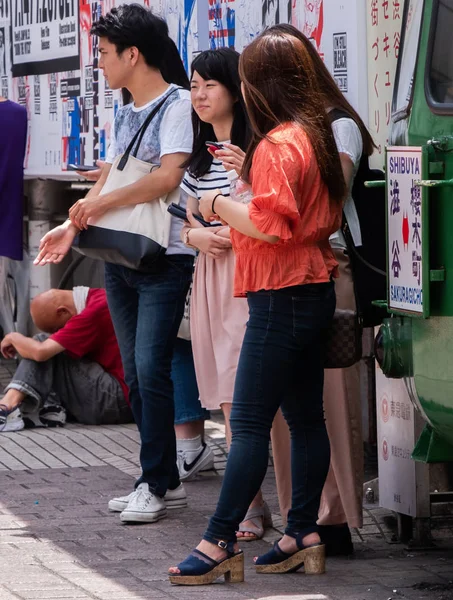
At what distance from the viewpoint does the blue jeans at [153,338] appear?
5.85 m

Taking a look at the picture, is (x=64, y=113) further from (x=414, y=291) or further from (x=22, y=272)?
(x=414, y=291)

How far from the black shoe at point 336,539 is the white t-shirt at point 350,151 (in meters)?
1.06

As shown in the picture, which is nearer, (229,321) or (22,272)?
(229,321)

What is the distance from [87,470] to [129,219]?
1.77 meters

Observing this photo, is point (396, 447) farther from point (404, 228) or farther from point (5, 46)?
point (5, 46)

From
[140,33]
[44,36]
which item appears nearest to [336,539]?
[140,33]

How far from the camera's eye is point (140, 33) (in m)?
5.97

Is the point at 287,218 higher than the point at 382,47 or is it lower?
lower

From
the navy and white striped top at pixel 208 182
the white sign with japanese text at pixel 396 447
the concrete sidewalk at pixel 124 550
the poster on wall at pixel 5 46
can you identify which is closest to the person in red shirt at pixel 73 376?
the concrete sidewalk at pixel 124 550

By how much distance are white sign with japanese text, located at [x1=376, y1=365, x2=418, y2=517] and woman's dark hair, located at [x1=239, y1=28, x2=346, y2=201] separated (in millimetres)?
1136

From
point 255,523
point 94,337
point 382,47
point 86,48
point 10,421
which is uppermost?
point 86,48

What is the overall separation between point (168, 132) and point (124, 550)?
1691mm

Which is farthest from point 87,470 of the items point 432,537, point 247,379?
point 247,379

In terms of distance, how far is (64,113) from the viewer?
9070 millimetres
